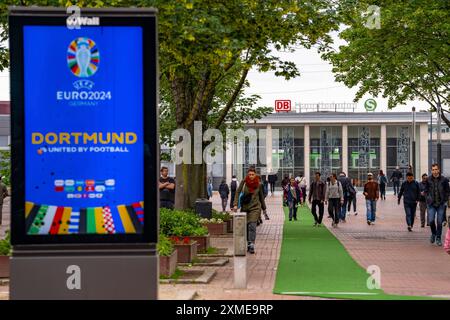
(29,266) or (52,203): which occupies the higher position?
(52,203)

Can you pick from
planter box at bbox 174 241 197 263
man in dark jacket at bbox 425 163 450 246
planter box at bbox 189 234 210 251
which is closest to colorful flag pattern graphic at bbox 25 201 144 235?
planter box at bbox 174 241 197 263

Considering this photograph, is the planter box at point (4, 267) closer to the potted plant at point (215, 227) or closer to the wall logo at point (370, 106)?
the potted plant at point (215, 227)

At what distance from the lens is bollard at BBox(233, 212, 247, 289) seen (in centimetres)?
1315

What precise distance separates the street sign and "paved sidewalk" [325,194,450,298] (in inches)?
231

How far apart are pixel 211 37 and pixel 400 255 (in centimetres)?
631

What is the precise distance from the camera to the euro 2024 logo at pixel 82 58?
7.77m

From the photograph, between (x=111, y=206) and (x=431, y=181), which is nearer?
(x=111, y=206)

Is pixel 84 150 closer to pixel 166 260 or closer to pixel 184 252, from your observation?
pixel 166 260

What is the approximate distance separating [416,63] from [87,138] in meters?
31.3

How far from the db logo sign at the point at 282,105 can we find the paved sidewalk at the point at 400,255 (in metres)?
55.6

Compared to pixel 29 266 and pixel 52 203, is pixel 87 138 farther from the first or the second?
pixel 29 266

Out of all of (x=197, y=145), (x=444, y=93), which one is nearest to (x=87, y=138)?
(x=197, y=145)

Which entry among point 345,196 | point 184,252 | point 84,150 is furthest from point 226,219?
point 84,150

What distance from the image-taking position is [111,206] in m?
7.94
